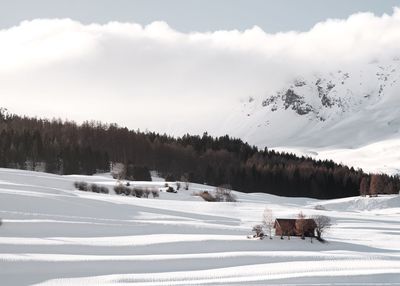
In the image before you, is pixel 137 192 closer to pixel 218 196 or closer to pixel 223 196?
pixel 218 196

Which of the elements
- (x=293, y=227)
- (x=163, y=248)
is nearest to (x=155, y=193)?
(x=293, y=227)

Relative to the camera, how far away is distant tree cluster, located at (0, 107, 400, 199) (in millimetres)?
109000

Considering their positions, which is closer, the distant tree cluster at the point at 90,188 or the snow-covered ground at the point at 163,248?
the snow-covered ground at the point at 163,248

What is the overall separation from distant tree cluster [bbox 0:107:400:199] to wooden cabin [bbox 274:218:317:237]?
61.7 meters

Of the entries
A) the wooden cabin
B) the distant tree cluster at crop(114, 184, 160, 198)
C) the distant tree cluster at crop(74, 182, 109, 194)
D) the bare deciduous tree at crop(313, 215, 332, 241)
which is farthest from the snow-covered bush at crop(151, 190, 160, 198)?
the bare deciduous tree at crop(313, 215, 332, 241)

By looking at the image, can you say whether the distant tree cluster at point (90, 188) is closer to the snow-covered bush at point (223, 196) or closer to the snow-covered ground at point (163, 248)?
the snow-covered ground at point (163, 248)

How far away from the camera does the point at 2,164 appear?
103m

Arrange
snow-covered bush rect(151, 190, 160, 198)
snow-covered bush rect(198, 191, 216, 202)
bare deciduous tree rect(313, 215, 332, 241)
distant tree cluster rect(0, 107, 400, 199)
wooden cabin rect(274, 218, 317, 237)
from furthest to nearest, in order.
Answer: distant tree cluster rect(0, 107, 400, 199)
snow-covered bush rect(198, 191, 216, 202)
snow-covered bush rect(151, 190, 160, 198)
wooden cabin rect(274, 218, 317, 237)
bare deciduous tree rect(313, 215, 332, 241)

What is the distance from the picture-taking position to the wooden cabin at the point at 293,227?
4659 centimetres

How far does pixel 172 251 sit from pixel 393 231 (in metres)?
25.6

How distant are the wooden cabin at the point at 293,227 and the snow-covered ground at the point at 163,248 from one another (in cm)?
94

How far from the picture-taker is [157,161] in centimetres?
13188

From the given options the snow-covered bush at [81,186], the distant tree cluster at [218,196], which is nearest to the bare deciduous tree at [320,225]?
the distant tree cluster at [218,196]

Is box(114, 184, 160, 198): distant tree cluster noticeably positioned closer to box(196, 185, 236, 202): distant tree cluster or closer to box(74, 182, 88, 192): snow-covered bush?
box(74, 182, 88, 192): snow-covered bush
